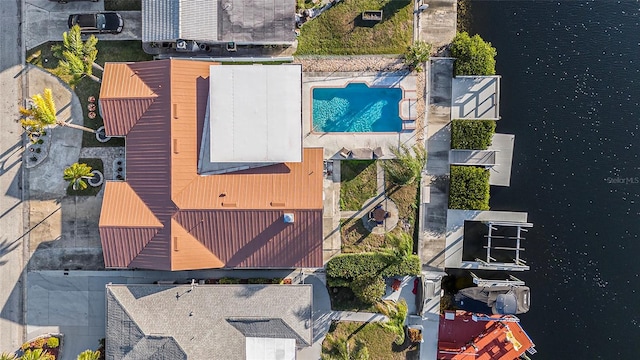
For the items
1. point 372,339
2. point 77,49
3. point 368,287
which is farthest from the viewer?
point 372,339

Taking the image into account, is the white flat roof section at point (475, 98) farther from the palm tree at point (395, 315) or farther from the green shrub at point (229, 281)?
the green shrub at point (229, 281)

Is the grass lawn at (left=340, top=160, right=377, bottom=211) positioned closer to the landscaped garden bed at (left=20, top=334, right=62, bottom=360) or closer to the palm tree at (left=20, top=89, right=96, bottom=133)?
the palm tree at (left=20, top=89, right=96, bottom=133)

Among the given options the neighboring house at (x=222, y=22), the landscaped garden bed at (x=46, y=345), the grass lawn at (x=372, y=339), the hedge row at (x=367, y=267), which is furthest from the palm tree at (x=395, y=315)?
the landscaped garden bed at (x=46, y=345)

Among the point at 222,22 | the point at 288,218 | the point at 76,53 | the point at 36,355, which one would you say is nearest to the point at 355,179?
the point at 288,218

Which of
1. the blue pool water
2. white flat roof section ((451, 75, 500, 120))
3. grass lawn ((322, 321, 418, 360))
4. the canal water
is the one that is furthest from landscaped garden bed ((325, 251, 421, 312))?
white flat roof section ((451, 75, 500, 120))

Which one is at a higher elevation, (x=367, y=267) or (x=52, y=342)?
(x=367, y=267)

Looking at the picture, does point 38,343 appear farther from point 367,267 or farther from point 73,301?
point 367,267
